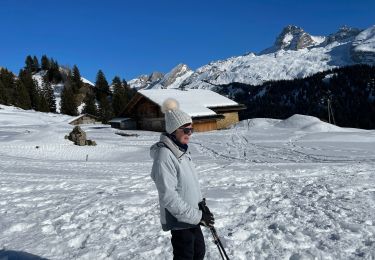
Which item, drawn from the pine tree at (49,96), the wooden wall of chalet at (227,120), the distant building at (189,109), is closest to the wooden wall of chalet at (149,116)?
the distant building at (189,109)

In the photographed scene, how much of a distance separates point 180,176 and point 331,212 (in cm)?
477

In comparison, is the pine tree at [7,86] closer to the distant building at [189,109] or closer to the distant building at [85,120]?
the distant building at [85,120]

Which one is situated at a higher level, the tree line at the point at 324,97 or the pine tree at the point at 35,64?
the pine tree at the point at 35,64

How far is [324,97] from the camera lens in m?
131

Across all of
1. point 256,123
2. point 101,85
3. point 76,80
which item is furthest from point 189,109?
point 76,80

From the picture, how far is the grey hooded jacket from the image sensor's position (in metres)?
3.79

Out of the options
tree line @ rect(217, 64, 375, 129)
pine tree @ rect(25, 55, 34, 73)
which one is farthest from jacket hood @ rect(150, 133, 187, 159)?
pine tree @ rect(25, 55, 34, 73)

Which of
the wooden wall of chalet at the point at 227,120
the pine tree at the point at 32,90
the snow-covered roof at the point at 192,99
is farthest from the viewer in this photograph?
the pine tree at the point at 32,90

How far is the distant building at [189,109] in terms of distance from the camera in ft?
157

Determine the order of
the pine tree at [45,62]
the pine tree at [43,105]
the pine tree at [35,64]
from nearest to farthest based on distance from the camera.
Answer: the pine tree at [43,105] < the pine tree at [45,62] < the pine tree at [35,64]

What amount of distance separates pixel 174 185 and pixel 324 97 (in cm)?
13704

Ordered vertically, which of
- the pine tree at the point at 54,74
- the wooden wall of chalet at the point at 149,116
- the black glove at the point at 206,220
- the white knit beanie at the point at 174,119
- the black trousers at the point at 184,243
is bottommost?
the black trousers at the point at 184,243

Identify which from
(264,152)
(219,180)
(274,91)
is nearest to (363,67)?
(274,91)

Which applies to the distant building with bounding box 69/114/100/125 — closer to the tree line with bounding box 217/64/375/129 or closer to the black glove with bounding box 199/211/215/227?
the tree line with bounding box 217/64/375/129
